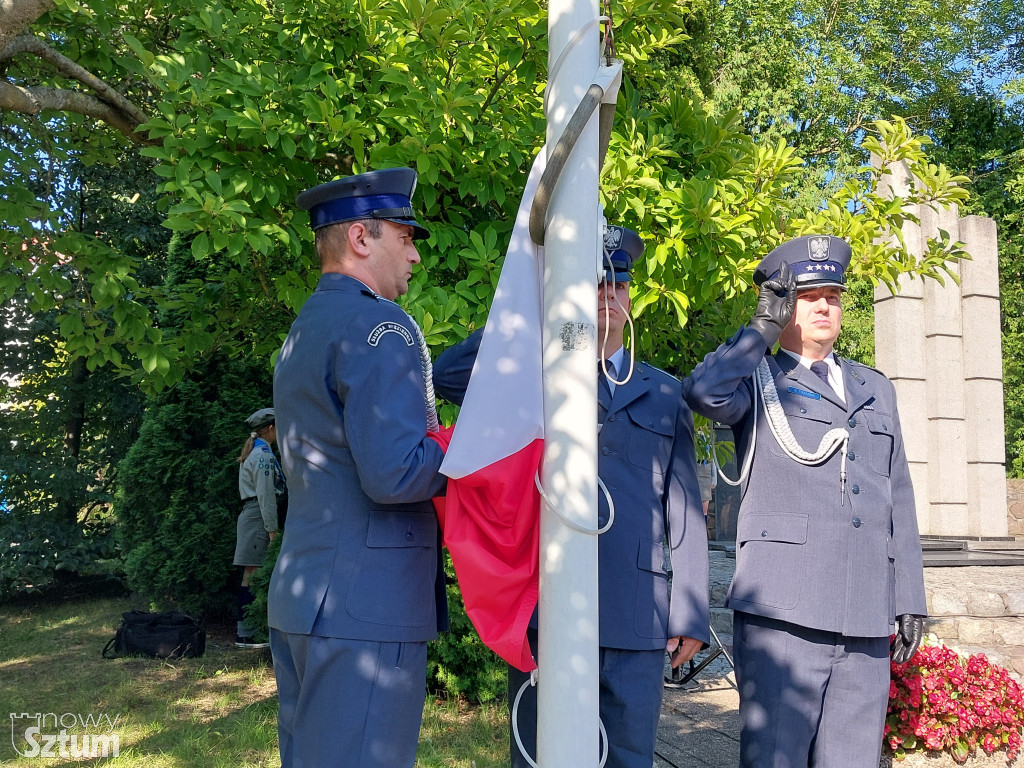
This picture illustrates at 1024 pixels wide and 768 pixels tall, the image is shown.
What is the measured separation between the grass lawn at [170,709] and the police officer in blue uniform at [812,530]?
2292mm

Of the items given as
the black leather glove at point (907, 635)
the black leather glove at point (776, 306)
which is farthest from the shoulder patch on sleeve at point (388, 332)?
the black leather glove at point (907, 635)

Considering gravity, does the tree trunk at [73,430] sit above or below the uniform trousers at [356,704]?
above

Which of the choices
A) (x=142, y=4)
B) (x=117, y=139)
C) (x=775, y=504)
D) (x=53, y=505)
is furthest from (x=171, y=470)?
(x=775, y=504)

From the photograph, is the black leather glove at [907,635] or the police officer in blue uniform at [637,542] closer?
the police officer in blue uniform at [637,542]

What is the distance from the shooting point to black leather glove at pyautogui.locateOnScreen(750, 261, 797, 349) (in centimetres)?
277

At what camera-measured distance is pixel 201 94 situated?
3.41m

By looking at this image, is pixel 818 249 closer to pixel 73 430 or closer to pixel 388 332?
pixel 388 332

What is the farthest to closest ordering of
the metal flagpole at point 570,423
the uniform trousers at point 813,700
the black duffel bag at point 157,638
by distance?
the black duffel bag at point 157,638, the uniform trousers at point 813,700, the metal flagpole at point 570,423

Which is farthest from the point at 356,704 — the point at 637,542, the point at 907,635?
the point at 907,635

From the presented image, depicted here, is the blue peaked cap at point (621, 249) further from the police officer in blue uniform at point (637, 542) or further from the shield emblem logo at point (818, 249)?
the shield emblem logo at point (818, 249)

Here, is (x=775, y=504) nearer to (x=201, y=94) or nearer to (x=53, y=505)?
(x=201, y=94)

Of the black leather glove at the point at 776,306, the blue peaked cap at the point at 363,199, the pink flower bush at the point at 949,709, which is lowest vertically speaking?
the pink flower bush at the point at 949,709

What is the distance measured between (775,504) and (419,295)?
1.49m

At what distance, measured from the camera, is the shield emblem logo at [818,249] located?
3020 mm
